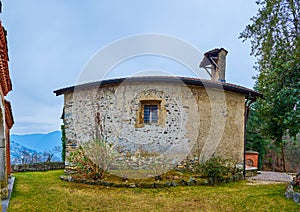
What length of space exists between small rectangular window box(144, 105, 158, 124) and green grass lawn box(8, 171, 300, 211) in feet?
10.3

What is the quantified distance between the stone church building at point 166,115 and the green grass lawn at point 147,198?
2264 millimetres

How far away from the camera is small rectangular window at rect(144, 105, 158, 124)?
33.3ft

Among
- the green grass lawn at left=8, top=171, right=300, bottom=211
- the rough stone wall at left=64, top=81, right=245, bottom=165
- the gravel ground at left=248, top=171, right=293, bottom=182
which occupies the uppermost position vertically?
the rough stone wall at left=64, top=81, right=245, bottom=165

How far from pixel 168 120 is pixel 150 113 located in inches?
32.6

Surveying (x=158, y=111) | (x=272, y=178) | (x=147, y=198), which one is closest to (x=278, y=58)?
(x=158, y=111)

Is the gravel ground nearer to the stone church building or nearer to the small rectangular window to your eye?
the stone church building

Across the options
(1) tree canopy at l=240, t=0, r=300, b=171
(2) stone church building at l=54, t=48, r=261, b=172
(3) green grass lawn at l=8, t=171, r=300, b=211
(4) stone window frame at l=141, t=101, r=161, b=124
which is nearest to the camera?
(3) green grass lawn at l=8, t=171, r=300, b=211

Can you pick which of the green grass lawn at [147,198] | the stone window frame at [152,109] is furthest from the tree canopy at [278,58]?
the stone window frame at [152,109]

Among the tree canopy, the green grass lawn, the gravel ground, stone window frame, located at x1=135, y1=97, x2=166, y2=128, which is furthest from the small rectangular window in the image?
the gravel ground

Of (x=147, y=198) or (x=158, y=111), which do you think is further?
(x=158, y=111)

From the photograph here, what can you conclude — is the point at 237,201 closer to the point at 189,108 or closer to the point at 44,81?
the point at 189,108

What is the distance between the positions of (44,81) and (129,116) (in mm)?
7683

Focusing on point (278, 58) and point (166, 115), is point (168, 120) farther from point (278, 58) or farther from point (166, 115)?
point (278, 58)

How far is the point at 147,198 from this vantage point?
6816 mm
